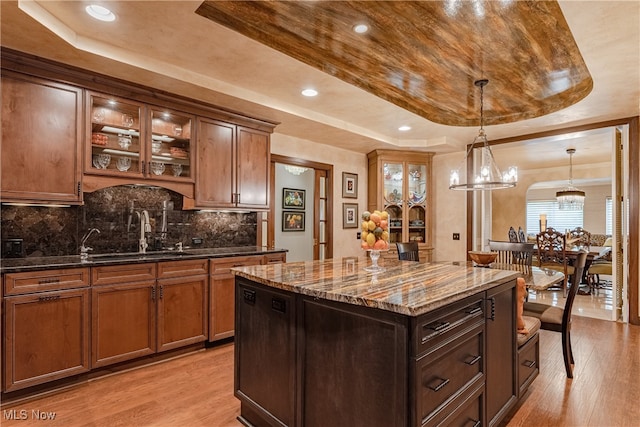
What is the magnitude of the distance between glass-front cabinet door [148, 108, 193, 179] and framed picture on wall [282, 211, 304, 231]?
6.29 ft

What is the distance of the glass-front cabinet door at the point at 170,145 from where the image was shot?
10.7ft

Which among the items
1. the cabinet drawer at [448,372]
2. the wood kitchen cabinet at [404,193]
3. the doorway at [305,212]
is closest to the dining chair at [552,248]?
the wood kitchen cabinet at [404,193]

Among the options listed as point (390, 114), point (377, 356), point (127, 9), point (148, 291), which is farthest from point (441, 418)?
point (390, 114)

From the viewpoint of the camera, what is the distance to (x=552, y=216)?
33.4 feet

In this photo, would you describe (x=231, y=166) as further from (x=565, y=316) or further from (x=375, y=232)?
(x=565, y=316)

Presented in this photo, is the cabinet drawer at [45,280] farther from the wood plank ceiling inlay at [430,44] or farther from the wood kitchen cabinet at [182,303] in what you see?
the wood plank ceiling inlay at [430,44]

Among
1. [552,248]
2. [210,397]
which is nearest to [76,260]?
[210,397]

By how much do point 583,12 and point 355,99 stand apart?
6.49 ft

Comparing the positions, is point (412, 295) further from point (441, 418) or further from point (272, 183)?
point (272, 183)

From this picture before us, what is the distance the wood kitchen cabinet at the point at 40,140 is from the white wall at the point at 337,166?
7.63 ft

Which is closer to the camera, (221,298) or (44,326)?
(44,326)

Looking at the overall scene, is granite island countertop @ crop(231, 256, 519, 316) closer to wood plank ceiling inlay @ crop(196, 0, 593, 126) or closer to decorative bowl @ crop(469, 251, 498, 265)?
decorative bowl @ crop(469, 251, 498, 265)

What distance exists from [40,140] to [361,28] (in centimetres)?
252

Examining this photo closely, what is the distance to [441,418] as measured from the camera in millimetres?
1518
